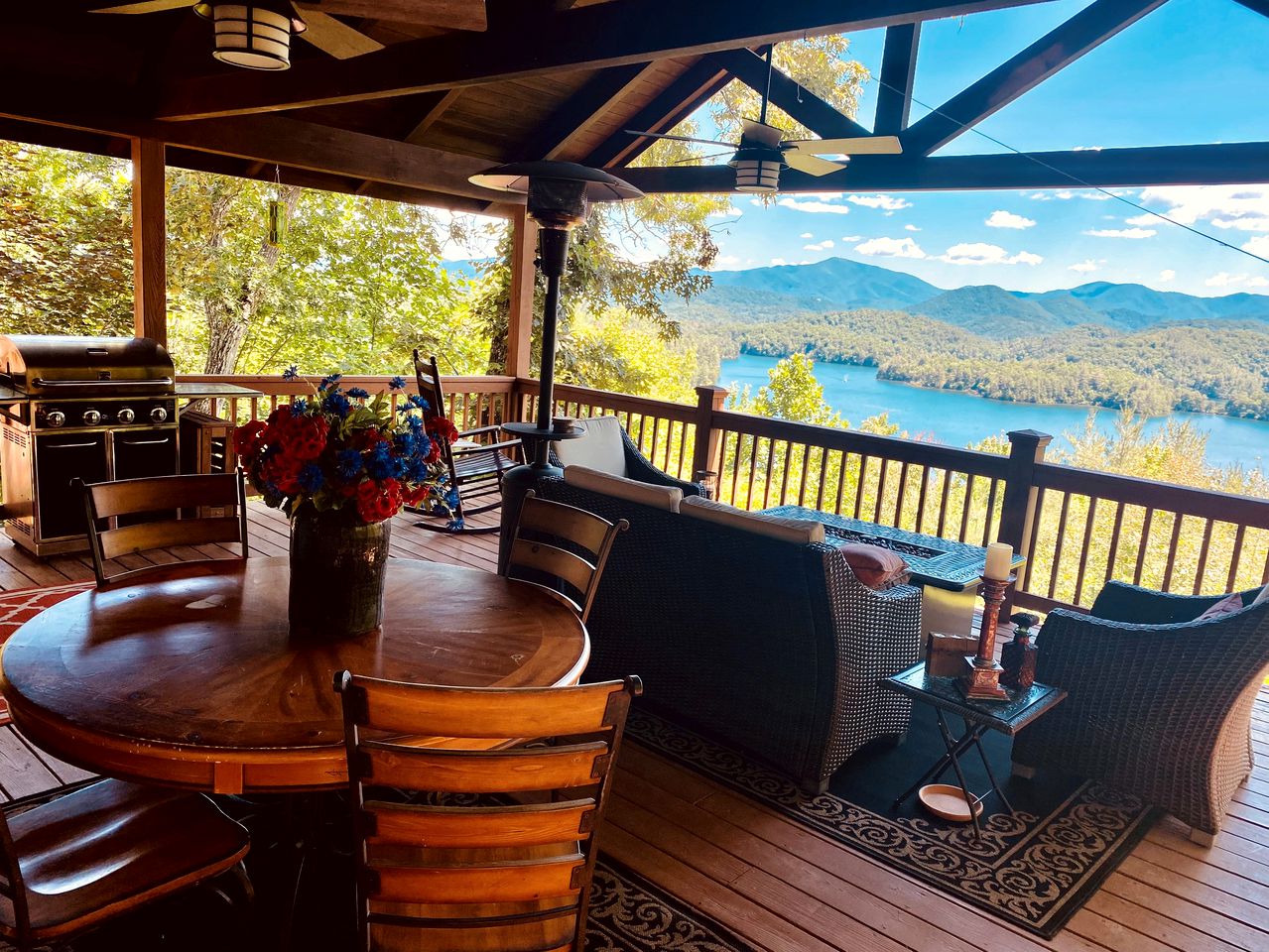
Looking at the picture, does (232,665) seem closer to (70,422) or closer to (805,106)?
(70,422)

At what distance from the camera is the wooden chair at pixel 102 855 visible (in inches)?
55.4

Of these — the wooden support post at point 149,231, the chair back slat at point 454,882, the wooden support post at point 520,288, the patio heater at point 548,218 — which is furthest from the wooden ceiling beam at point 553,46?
the wooden support post at point 520,288

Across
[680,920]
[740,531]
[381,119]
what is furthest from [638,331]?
[680,920]

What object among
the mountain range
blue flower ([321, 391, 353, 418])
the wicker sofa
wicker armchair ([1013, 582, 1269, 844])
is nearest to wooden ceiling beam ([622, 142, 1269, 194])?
wicker armchair ([1013, 582, 1269, 844])

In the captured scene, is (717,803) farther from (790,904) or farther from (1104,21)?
(1104,21)

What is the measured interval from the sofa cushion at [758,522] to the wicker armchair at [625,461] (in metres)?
1.43

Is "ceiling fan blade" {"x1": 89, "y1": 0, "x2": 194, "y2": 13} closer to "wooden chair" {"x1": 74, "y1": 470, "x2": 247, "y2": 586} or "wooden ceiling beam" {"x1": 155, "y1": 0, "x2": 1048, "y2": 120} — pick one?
"wooden chair" {"x1": 74, "y1": 470, "x2": 247, "y2": 586}

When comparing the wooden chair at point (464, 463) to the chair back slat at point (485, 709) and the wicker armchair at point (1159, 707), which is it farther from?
the chair back slat at point (485, 709)

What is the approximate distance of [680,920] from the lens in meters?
2.16

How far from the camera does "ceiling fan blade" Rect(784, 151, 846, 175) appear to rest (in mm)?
4504

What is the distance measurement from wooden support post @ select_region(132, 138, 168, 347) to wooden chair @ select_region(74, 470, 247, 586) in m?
3.19

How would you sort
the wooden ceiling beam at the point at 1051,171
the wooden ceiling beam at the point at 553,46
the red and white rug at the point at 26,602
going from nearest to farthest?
the wooden ceiling beam at the point at 553,46, the red and white rug at the point at 26,602, the wooden ceiling beam at the point at 1051,171

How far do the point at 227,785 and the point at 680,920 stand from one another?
47.5 inches

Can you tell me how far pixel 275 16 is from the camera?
8.49ft
